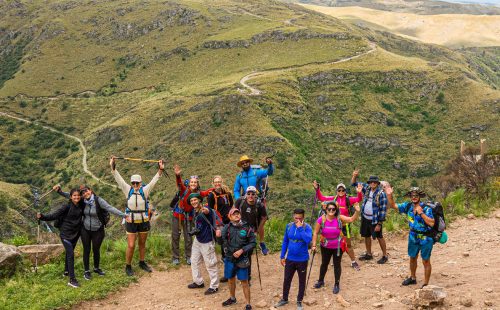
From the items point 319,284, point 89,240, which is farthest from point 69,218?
point 319,284

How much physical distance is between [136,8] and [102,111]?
59871 mm

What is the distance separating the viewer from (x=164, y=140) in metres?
84.2

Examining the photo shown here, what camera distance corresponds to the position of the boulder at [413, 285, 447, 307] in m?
8.63

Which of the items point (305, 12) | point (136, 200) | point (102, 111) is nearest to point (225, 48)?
point (102, 111)

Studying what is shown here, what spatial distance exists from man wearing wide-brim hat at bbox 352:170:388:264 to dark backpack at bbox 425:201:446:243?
6.23 ft

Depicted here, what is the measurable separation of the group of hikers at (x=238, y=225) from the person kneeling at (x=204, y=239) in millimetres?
21

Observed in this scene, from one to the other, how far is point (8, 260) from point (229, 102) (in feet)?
253

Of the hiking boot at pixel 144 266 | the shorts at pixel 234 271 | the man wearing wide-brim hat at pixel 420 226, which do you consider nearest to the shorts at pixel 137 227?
the hiking boot at pixel 144 266

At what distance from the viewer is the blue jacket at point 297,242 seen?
9.27m

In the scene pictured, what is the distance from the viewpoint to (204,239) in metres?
10.4

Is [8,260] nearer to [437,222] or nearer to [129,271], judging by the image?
[129,271]

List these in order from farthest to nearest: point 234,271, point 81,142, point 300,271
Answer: point 81,142, point 234,271, point 300,271

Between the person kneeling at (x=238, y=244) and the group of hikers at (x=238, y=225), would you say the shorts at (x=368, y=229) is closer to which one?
the group of hikers at (x=238, y=225)

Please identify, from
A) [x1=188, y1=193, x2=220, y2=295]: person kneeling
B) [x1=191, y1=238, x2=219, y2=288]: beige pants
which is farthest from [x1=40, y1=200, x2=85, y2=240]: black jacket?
[x1=191, y1=238, x2=219, y2=288]: beige pants
